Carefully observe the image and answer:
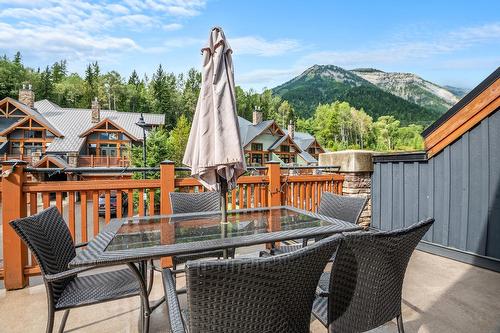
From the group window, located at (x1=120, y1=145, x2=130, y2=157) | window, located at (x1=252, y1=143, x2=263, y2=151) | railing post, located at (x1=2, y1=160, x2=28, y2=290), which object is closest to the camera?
railing post, located at (x1=2, y1=160, x2=28, y2=290)

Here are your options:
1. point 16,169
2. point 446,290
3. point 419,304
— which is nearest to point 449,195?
point 446,290

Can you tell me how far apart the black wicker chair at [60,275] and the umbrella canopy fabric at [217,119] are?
84 cm

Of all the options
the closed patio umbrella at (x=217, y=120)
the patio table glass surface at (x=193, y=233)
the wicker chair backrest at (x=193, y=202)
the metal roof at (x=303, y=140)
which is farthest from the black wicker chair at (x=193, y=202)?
the metal roof at (x=303, y=140)

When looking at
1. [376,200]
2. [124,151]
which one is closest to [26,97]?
[124,151]

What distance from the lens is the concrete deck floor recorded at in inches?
82.7

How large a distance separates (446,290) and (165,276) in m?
2.61

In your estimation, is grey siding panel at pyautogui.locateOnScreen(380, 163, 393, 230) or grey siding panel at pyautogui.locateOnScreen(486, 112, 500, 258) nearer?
grey siding panel at pyautogui.locateOnScreen(486, 112, 500, 258)

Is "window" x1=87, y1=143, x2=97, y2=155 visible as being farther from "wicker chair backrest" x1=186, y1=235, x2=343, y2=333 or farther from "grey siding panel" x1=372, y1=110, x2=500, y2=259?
"wicker chair backrest" x1=186, y1=235, x2=343, y2=333

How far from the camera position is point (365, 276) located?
52.9 inches

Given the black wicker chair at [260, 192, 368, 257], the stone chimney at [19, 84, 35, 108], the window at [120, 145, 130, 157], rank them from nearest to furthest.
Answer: the black wicker chair at [260, 192, 368, 257], the window at [120, 145, 130, 157], the stone chimney at [19, 84, 35, 108]

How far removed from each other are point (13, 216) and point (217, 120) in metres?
2.21

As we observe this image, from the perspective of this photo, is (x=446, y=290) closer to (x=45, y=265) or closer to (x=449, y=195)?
(x=449, y=195)

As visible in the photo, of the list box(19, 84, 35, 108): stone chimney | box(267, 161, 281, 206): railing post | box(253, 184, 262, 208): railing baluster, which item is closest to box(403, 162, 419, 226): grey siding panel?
box(267, 161, 281, 206): railing post

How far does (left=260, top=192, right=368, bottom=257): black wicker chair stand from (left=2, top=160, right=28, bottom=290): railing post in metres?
2.40
